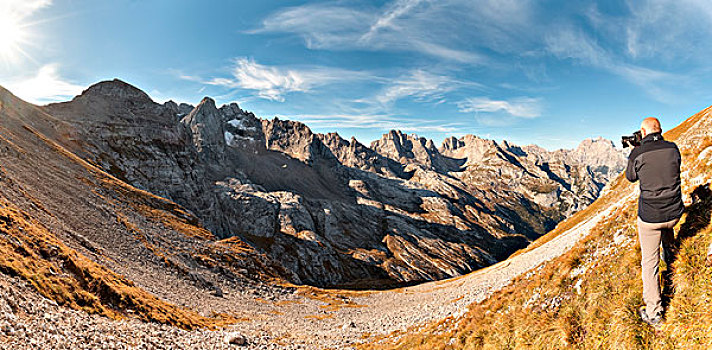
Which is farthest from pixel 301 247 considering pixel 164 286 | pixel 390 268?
pixel 164 286

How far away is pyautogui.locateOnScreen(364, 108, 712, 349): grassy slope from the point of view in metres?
6.89

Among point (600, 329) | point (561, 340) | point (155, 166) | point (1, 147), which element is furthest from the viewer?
point (155, 166)

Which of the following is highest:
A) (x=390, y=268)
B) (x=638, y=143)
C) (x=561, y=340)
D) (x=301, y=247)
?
(x=638, y=143)

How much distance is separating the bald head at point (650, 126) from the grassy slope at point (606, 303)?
117 inches

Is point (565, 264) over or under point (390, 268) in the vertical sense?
over

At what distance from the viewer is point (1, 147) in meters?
52.8

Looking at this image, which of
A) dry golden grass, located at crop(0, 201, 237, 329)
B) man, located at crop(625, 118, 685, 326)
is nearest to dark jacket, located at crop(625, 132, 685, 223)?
man, located at crop(625, 118, 685, 326)

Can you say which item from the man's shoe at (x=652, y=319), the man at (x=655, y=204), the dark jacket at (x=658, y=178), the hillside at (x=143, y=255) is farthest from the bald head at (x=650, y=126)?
the hillside at (x=143, y=255)

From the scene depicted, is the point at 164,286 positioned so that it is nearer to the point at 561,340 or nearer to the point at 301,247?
the point at 561,340

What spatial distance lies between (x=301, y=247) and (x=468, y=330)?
151873 mm

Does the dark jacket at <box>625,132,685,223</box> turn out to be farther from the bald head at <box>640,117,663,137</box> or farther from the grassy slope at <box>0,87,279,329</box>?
the grassy slope at <box>0,87,279,329</box>

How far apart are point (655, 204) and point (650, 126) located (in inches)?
86.5

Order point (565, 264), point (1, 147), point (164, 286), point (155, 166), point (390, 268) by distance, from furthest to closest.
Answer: point (390, 268), point (155, 166), point (1, 147), point (164, 286), point (565, 264)

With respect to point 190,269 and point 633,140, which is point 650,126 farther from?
point 190,269
